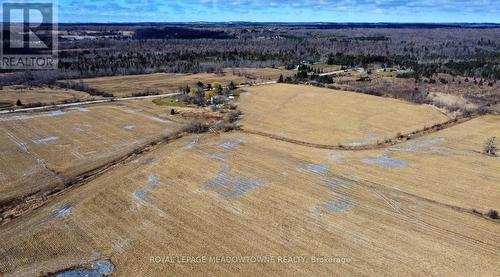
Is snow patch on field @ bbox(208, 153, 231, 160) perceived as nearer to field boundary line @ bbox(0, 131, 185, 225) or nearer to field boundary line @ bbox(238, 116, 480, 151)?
Answer: field boundary line @ bbox(0, 131, 185, 225)

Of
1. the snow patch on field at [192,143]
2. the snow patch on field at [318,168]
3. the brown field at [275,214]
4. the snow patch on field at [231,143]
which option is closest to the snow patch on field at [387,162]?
the brown field at [275,214]

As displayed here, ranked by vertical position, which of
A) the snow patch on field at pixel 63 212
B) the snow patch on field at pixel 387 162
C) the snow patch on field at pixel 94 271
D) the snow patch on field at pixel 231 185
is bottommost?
the snow patch on field at pixel 94 271

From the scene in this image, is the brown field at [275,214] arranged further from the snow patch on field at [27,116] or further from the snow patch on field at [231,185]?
the snow patch on field at [27,116]

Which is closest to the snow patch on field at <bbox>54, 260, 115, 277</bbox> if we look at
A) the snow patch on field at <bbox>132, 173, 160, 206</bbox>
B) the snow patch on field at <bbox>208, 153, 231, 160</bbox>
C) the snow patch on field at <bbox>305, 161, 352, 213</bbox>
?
the snow patch on field at <bbox>132, 173, 160, 206</bbox>

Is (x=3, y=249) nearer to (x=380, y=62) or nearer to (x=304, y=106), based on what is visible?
(x=304, y=106)

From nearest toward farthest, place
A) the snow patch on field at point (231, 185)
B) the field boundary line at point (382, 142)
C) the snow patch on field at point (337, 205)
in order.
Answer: the snow patch on field at point (337, 205) < the snow patch on field at point (231, 185) < the field boundary line at point (382, 142)

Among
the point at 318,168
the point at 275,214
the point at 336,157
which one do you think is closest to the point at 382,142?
the point at 336,157

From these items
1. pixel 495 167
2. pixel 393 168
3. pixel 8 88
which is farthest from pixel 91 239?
pixel 8 88
